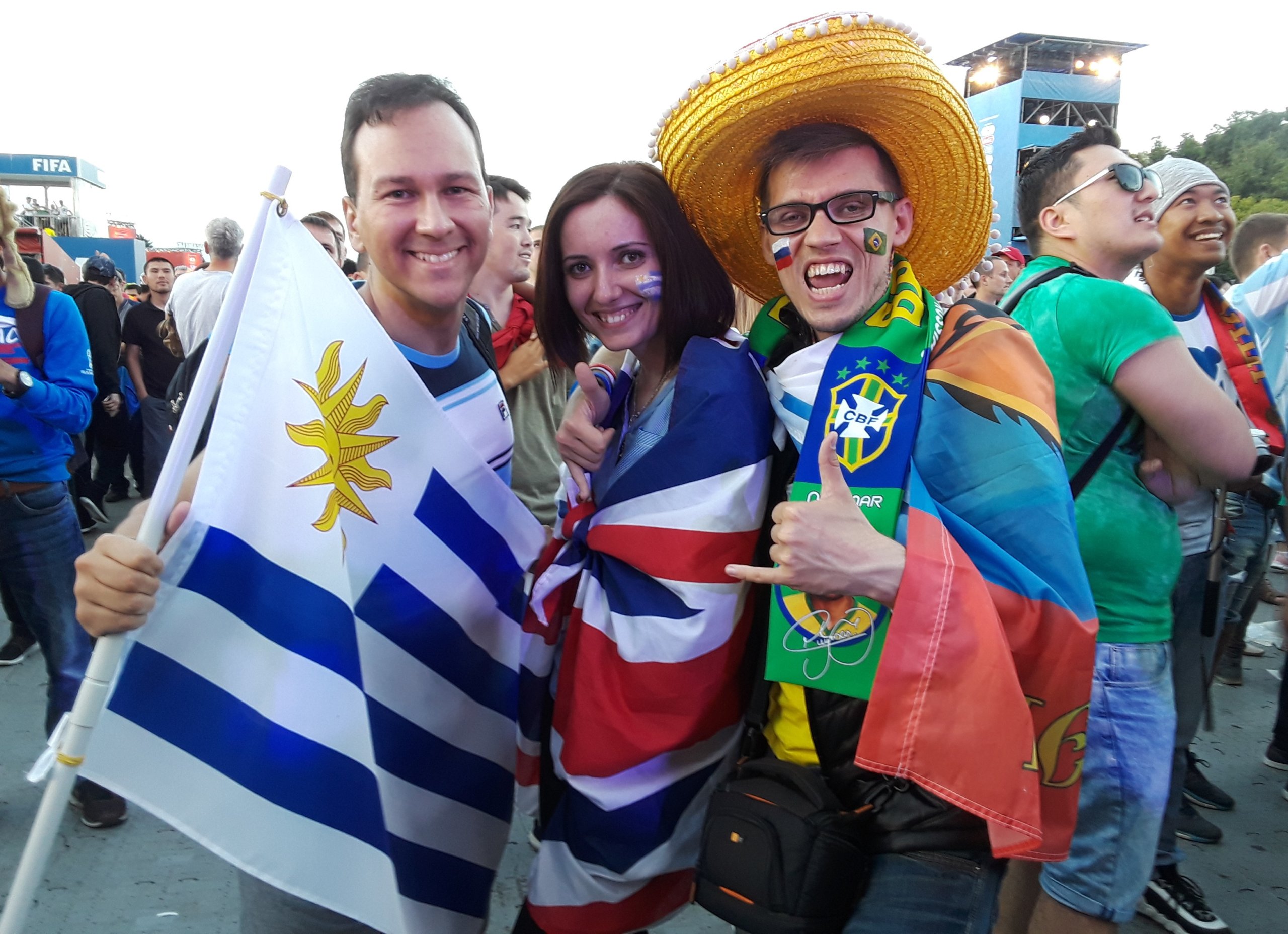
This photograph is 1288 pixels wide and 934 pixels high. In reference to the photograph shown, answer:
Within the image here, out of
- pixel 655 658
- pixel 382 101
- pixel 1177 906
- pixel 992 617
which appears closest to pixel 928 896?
pixel 992 617

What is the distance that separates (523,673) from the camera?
1.79 meters

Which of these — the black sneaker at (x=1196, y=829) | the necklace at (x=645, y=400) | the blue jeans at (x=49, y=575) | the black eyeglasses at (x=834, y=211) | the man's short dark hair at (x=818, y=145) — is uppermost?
the man's short dark hair at (x=818, y=145)

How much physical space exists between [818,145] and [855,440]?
671 mm

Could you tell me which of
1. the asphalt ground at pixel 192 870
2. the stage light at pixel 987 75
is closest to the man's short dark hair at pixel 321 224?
the asphalt ground at pixel 192 870

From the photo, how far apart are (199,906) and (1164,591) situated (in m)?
3.04

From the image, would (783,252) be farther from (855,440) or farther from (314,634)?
(314,634)

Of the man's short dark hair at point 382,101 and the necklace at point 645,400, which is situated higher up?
the man's short dark hair at point 382,101

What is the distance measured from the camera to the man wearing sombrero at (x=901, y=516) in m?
1.33

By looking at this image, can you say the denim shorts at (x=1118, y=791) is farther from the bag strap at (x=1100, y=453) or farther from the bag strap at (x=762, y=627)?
the bag strap at (x=762, y=627)

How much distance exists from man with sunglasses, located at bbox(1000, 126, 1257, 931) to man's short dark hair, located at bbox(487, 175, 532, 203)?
241cm

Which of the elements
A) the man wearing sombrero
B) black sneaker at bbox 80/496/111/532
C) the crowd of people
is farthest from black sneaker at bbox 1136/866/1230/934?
black sneaker at bbox 80/496/111/532

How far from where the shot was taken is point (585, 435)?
1.79m

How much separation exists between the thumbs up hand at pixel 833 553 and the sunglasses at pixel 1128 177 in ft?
4.49

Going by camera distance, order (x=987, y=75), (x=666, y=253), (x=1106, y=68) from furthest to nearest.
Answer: (x=987, y=75) → (x=1106, y=68) → (x=666, y=253)
